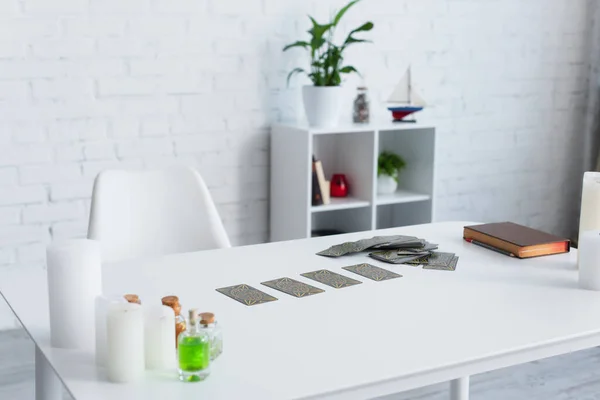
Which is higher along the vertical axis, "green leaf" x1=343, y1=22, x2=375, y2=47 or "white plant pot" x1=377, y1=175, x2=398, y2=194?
"green leaf" x1=343, y1=22, x2=375, y2=47

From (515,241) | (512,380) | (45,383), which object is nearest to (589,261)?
(515,241)

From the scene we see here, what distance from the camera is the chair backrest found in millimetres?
2295

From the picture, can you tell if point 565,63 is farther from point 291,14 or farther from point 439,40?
point 291,14

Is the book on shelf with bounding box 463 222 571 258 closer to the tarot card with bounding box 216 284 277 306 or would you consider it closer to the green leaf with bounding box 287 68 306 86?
the tarot card with bounding box 216 284 277 306

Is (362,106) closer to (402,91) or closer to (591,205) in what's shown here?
(402,91)

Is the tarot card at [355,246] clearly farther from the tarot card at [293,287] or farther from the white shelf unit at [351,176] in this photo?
the white shelf unit at [351,176]

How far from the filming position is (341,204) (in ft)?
11.5

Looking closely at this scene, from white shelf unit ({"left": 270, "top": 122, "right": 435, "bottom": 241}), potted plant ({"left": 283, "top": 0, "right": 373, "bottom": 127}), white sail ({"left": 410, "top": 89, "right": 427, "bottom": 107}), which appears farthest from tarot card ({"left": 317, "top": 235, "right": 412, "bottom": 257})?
white sail ({"left": 410, "top": 89, "right": 427, "bottom": 107})

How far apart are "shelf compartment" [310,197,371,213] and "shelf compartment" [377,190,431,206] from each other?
0.08 meters

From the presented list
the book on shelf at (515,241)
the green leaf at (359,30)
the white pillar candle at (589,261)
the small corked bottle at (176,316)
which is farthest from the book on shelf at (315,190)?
the small corked bottle at (176,316)

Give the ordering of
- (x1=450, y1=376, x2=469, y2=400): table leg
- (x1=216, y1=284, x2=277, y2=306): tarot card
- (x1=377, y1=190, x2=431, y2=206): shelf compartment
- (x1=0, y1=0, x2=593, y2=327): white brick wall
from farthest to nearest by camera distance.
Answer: (x1=377, y1=190, x2=431, y2=206): shelf compartment < (x1=0, y1=0, x2=593, y2=327): white brick wall < (x1=450, y1=376, x2=469, y2=400): table leg < (x1=216, y1=284, x2=277, y2=306): tarot card

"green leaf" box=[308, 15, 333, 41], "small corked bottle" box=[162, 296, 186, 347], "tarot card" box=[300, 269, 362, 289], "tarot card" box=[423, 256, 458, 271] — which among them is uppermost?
"green leaf" box=[308, 15, 333, 41]

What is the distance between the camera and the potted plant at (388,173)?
368 cm

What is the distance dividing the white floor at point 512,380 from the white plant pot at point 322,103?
3.78 ft
